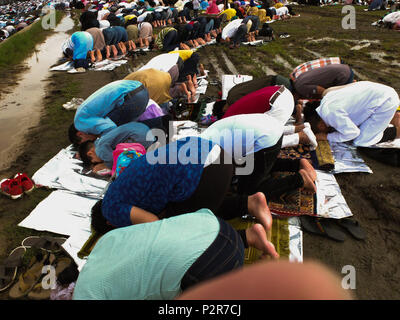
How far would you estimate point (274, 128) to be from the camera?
2.11 m

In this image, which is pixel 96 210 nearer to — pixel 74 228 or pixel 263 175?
pixel 74 228

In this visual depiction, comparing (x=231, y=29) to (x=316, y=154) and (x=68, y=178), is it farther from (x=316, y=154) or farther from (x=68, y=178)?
(x=68, y=178)

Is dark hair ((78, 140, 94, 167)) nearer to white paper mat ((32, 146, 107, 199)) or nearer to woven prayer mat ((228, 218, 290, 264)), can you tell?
white paper mat ((32, 146, 107, 199))

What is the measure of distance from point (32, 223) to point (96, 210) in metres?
0.92

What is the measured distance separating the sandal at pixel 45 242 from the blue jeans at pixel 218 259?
1.54 metres

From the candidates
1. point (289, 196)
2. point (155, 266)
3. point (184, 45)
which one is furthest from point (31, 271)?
point (184, 45)

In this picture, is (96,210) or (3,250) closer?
(96,210)

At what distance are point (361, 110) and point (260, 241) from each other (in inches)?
83.0

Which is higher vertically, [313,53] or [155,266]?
[155,266]

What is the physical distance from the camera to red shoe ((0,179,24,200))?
8.61 ft

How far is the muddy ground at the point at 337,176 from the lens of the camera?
1899mm

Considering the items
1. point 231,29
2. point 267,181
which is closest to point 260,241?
point 267,181

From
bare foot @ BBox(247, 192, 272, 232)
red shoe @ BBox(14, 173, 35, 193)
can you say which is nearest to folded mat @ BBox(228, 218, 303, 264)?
bare foot @ BBox(247, 192, 272, 232)

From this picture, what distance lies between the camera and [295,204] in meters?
2.31
